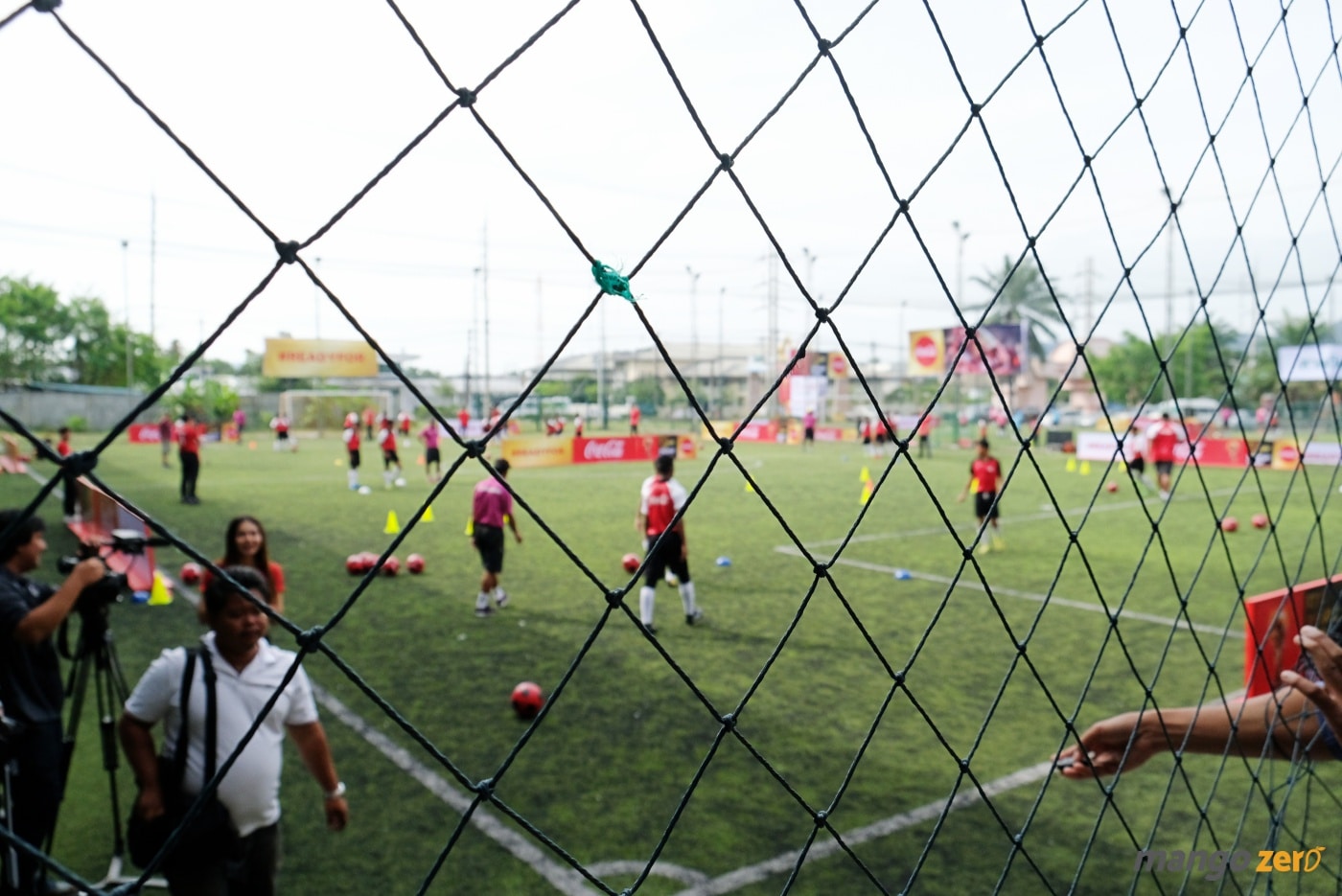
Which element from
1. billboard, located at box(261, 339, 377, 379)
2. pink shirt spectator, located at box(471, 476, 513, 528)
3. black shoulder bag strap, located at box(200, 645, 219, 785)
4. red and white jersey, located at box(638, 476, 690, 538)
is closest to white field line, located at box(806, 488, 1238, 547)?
red and white jersey, located at box(638, 476, 690, 538)

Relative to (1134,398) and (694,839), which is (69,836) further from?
(1134,398)

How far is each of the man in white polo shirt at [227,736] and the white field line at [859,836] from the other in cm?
170

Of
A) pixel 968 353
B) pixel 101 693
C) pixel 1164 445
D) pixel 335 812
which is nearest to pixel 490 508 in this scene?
pixel 101 693

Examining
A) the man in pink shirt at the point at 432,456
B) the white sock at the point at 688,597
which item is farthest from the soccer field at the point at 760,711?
the man in pink shirt at the point at 432,456

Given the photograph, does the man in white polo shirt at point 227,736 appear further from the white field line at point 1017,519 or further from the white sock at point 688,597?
the white field line at point 1017,519

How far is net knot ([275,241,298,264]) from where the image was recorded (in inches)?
48.7

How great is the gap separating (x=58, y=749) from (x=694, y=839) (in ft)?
8.40

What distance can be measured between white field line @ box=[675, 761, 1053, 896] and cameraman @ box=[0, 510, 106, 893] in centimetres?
237

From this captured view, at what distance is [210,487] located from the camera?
19094 millimetres

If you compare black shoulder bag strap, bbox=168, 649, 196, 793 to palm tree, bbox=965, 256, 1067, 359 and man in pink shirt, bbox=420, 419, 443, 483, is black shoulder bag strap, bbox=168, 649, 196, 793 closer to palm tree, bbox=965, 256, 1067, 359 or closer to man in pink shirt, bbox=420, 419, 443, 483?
man in pink shirt, bbox=420, 419, 443, 483

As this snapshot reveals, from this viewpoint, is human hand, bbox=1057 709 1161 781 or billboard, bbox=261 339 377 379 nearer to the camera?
human hand, bbox=1057 709 1161 781

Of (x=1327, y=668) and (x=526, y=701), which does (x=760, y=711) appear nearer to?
(x=526, y=701)

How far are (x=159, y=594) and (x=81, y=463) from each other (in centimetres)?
866

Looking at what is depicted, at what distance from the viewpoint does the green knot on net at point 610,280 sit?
1.48m
